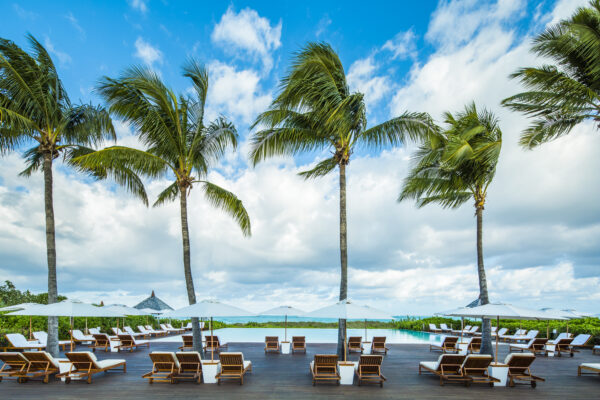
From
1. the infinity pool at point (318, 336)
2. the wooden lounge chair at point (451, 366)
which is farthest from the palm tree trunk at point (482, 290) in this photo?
the infinity pool at point (318, 336)

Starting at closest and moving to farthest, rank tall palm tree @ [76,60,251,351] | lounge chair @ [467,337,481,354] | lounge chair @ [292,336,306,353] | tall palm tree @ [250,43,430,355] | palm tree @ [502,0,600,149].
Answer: palm tree @ [502,0,600,149], tall palm tree @ [76,60,251,351], tall palm tree @ [250,43,430,355], lounge chair @ [467,337,481,354], lounge chair @ [292,336,306,353]

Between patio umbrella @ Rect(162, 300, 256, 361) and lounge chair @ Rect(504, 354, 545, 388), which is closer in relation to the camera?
lounge chair @ Rect(504, 354, 545, 388)

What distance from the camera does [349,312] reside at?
9.12 m

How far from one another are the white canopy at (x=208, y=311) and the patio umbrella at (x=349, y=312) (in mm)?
1835

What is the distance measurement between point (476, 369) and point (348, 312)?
3.28 meters

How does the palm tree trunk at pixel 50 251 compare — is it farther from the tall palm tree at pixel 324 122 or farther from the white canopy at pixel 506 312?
the white canopy at pixel 506 312

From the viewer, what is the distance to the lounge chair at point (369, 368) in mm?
8883

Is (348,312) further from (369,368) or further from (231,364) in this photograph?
(231,364)

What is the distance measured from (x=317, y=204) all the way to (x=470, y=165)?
24.3 feet

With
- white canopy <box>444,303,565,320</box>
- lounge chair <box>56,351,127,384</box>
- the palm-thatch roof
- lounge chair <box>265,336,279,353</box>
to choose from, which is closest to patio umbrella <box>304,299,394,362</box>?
white canopy <box>444,303,565,320</box>

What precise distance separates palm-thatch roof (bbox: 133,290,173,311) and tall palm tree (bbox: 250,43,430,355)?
1185cm

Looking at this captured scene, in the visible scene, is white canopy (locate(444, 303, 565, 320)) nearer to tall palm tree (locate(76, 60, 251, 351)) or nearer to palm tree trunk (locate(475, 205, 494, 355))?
palm tree trunk (locate(475, 205, 494, 355))

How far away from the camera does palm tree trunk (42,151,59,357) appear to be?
1065cm

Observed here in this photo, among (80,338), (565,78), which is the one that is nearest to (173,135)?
(80,338)
